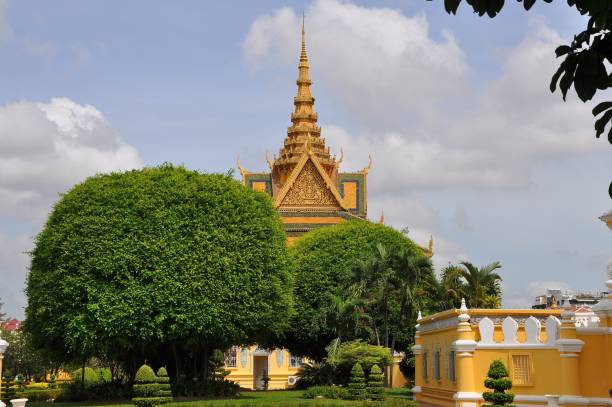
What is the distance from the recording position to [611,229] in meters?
19.1

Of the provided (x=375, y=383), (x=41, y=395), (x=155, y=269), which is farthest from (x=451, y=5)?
(x=41, y=395)

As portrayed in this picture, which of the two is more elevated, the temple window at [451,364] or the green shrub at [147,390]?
the temple window at [451,364]

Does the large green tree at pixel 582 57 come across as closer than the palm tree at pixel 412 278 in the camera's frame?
Yes

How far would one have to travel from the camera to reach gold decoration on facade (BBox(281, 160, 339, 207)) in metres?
62.7

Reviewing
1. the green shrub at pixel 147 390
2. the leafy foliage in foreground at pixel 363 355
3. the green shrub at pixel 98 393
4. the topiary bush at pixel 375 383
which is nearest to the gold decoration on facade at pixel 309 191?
the leafy foliage in foreground at pixel 363 355

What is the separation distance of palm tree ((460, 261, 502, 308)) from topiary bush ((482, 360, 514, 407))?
44.8 ft

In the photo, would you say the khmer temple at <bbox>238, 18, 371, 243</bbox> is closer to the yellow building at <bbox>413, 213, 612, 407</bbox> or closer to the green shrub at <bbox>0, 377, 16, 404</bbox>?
the green shrub at <bbox>0, 377, 16, 404</bbox>

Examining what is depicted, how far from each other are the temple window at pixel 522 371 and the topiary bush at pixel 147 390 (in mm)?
12788

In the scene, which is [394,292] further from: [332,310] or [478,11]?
[478,11]

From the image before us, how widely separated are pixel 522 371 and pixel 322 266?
22933 millimetres

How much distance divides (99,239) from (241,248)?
569 cm

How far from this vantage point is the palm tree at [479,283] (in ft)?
109

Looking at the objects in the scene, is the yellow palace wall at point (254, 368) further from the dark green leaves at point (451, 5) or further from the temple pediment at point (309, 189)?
the dark green leaves at point (451, 5)

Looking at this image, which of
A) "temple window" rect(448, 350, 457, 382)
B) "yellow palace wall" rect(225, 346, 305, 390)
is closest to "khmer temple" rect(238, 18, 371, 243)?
"yellow palace wall" rect(225, 346, 305, 390)
